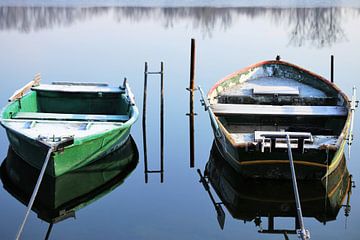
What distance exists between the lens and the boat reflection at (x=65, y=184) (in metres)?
10.8

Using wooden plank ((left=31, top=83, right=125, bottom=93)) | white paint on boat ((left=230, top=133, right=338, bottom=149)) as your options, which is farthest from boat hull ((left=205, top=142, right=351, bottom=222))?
wooden plank ((left=31, top=83, right=125, bottom=93))

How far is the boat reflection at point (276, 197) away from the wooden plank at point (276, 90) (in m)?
2.73

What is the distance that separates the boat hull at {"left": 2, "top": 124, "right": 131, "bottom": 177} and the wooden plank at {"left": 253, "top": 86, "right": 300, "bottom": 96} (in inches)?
145

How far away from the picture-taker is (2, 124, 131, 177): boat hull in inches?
431

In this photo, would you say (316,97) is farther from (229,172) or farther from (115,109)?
→ (115,109)

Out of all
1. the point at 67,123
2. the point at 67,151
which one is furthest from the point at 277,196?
the point at 67,123

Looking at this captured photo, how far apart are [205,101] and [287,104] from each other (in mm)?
2250

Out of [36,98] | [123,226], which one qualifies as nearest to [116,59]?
[36,98]

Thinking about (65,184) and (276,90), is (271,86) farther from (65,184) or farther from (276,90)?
(65,184)

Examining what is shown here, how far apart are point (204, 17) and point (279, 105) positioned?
2672 centimetres

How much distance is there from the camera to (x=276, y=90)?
14547mm

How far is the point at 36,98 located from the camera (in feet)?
50.3

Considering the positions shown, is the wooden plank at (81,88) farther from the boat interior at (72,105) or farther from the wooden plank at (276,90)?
the wooden plank at (276,90)

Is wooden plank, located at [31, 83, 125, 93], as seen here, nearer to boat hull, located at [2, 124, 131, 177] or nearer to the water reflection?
boat hull, located at [2, 124, 131, 177]
